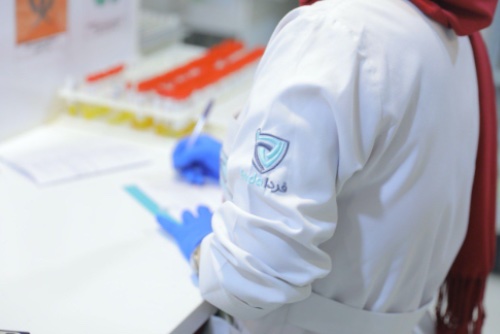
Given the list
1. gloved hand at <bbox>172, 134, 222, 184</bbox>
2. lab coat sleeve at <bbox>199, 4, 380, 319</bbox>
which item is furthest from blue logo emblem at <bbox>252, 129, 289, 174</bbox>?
gloved hand at <bbox>172, 134, 222, 184</bbox>

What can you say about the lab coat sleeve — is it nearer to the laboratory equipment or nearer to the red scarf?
the red scarf

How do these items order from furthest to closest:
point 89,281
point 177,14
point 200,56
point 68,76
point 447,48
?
point 177,14 < point 200,56 < point 68,76 < point 89,281 < point 447,48

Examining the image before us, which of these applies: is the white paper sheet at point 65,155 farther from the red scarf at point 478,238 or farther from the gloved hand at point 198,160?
the red scarf at point 478,238

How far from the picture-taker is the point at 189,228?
1226 mm

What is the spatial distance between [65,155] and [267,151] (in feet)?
2.60

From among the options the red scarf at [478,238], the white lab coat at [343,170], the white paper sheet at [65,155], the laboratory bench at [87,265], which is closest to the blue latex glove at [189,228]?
the laboratory bench at [87,265]

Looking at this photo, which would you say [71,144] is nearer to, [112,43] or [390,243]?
[112,43]

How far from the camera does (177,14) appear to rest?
9.53 feet

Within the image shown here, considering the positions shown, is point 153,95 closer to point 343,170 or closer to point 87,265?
point 87,265

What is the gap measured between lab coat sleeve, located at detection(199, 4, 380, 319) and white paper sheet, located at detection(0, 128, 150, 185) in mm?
616

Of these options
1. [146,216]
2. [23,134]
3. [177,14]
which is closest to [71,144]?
[23,134]

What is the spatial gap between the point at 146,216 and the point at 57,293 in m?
0.30

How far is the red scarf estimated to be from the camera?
116 centimetres

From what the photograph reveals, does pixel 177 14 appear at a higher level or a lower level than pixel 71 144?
lower
